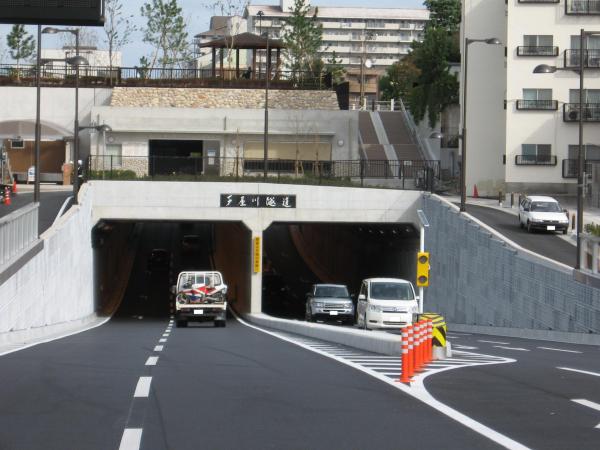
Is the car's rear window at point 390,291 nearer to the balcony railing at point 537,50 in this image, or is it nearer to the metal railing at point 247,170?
the metal railing at point 247,170

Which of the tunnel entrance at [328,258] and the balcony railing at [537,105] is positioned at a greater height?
the balcony railing at [537,105]

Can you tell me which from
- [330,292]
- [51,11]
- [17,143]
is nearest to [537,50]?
[330,292]

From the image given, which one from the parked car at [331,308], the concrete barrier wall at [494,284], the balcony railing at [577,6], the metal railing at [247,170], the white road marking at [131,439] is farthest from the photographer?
the balcony railing at [577,6]

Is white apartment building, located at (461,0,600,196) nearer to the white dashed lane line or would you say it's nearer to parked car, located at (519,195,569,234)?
parked car, located at (519,195,569,234)

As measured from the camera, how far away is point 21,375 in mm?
15047

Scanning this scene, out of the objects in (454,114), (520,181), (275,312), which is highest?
(454,114)

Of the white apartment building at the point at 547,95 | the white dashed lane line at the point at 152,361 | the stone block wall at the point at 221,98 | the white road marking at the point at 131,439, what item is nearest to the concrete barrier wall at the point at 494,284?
the white dashed lane line at the point at 152,361

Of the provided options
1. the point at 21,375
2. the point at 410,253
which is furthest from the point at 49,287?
the point at 410,253

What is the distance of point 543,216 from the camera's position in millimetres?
46812

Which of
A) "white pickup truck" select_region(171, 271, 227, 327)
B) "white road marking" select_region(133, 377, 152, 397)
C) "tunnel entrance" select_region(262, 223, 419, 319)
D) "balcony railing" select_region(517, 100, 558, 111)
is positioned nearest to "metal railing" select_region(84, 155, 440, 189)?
"tunnel entrance" select_region(262, 223, 419, 319)

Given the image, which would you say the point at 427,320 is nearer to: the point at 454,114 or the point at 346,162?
the point at 346,162

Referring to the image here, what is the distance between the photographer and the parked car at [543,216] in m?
46.6

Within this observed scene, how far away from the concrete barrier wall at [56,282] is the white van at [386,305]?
10951 millimetres

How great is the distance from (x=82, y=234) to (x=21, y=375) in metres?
31.4
